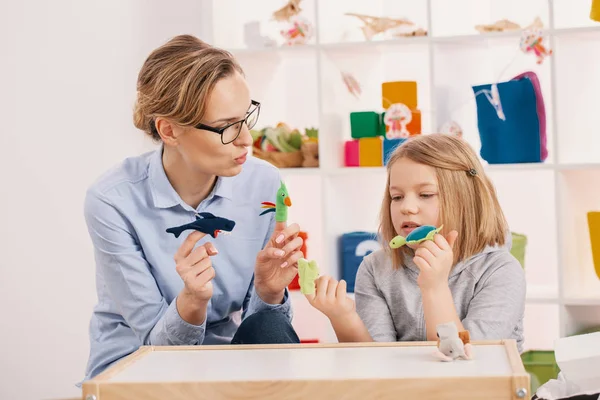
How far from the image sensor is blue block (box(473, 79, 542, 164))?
2.54m

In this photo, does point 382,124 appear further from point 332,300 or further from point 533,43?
point 332,300

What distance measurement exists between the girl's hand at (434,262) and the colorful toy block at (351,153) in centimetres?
127

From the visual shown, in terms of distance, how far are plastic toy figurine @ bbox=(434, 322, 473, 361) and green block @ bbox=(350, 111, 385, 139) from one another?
1.51 m

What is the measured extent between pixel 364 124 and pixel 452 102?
290 millimetres

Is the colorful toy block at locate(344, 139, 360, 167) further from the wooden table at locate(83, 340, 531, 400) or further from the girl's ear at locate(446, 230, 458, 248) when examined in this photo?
the wooden table at locate(83, 340, 531, 400)

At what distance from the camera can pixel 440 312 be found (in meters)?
1.50

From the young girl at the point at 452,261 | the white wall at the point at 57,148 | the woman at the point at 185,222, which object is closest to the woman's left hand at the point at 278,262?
the woman at the point at 185,222

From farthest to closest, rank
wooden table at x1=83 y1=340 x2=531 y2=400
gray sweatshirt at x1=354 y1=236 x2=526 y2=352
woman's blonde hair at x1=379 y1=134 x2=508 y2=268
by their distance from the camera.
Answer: woman's blonde hair at x1=379 y1=134 x2=508 y2=268, gray sweatshirt at x1=354 y1=236 x2=526 y2=352, wooden table at x1=83 y1=340 x2=531 y2=400

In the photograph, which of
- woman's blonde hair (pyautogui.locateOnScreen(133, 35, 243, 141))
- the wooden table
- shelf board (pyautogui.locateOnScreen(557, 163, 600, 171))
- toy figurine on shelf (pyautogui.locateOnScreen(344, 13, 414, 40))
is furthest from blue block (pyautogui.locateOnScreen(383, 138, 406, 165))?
the wooden table

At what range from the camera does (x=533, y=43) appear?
2512mm

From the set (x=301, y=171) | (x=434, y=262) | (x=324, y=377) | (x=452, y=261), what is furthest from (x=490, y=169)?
(x=324, y=377)

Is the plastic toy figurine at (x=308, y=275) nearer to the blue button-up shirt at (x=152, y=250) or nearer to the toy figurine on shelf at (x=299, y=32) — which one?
the blue button-up shirt at (x=152, y=250)

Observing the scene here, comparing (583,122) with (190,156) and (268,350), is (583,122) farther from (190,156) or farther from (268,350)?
(268,350)

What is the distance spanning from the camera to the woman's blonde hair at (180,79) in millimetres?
1687
